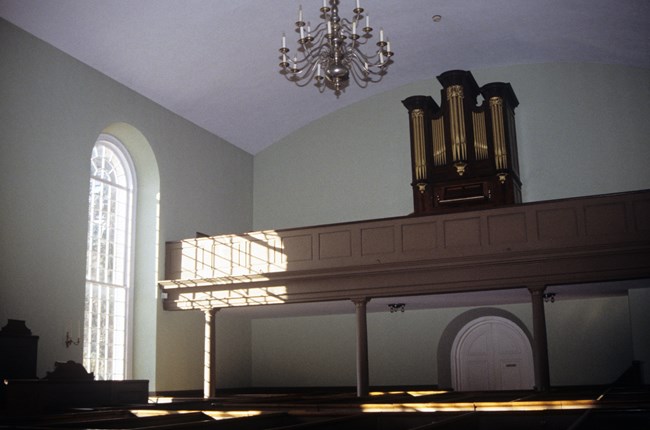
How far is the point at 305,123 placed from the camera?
744 inches

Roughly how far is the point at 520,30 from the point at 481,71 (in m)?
2.22

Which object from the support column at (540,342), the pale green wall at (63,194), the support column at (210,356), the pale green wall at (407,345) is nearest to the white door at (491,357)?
the pale green wall at (407,345)

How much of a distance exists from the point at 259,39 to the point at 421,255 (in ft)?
17.2

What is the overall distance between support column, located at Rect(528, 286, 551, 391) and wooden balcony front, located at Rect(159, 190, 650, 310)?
0.70 ft

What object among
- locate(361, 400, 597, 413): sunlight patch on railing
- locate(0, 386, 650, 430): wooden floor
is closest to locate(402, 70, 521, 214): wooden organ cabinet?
locate(361, 400, 597, 413): sunlight patch on railing

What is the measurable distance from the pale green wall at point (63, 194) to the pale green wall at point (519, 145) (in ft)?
9.68

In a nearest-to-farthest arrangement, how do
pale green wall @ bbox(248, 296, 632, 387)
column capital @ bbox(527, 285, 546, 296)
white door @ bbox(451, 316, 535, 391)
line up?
column capital @ bbox(527, 285, 546, 296)
pale green wall @ bbox(248, 296, 632, 387)
white door @ bbox(451, 316, 535, 391)

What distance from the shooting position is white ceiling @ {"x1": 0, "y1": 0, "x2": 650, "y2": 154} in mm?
13102

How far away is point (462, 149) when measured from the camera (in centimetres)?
1454

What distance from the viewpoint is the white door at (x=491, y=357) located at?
16.9 m

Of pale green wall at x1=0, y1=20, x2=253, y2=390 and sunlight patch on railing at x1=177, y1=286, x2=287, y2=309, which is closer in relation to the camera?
pale green wall at x1=0, y1=20, x2=253, y2=390

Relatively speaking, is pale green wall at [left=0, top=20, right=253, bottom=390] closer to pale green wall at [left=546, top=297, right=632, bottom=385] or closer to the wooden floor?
A: the wooden floor

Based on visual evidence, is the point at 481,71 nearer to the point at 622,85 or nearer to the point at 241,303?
the point at 622,85

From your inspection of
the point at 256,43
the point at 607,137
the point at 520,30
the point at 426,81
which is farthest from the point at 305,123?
the point at 607,137
